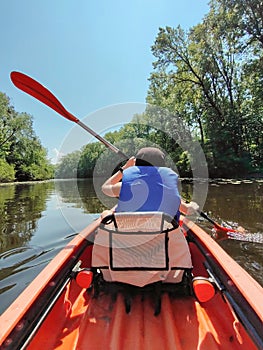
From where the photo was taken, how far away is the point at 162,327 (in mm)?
1702

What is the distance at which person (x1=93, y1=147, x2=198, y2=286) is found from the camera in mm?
1737

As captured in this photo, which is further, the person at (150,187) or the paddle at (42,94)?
the paddle at (42,94)

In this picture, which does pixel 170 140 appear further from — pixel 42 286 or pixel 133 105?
pixel 42 286

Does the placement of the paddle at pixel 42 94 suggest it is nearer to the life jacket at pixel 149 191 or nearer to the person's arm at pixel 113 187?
the person's arm at pixel 113 187

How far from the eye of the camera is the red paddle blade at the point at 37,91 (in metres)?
3.50

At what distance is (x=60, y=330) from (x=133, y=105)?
3.19 m

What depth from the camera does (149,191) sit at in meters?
1.77

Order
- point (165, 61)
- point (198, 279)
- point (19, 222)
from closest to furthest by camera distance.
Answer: point (198, 279)
point (19, 222)
point (165, 61)

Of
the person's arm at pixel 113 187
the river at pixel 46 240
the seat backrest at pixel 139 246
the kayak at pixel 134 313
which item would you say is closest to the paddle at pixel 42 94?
the river at pixel 46 240

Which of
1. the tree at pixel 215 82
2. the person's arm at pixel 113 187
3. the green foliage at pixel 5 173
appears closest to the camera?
the person's arm at pixel 113 187

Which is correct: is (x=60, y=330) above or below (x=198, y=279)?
below

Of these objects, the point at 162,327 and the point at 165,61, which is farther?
the point at 165,61

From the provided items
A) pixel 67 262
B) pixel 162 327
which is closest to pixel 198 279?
pixel 162 327

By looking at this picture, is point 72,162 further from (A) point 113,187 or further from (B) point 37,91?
(A) point 113,187
